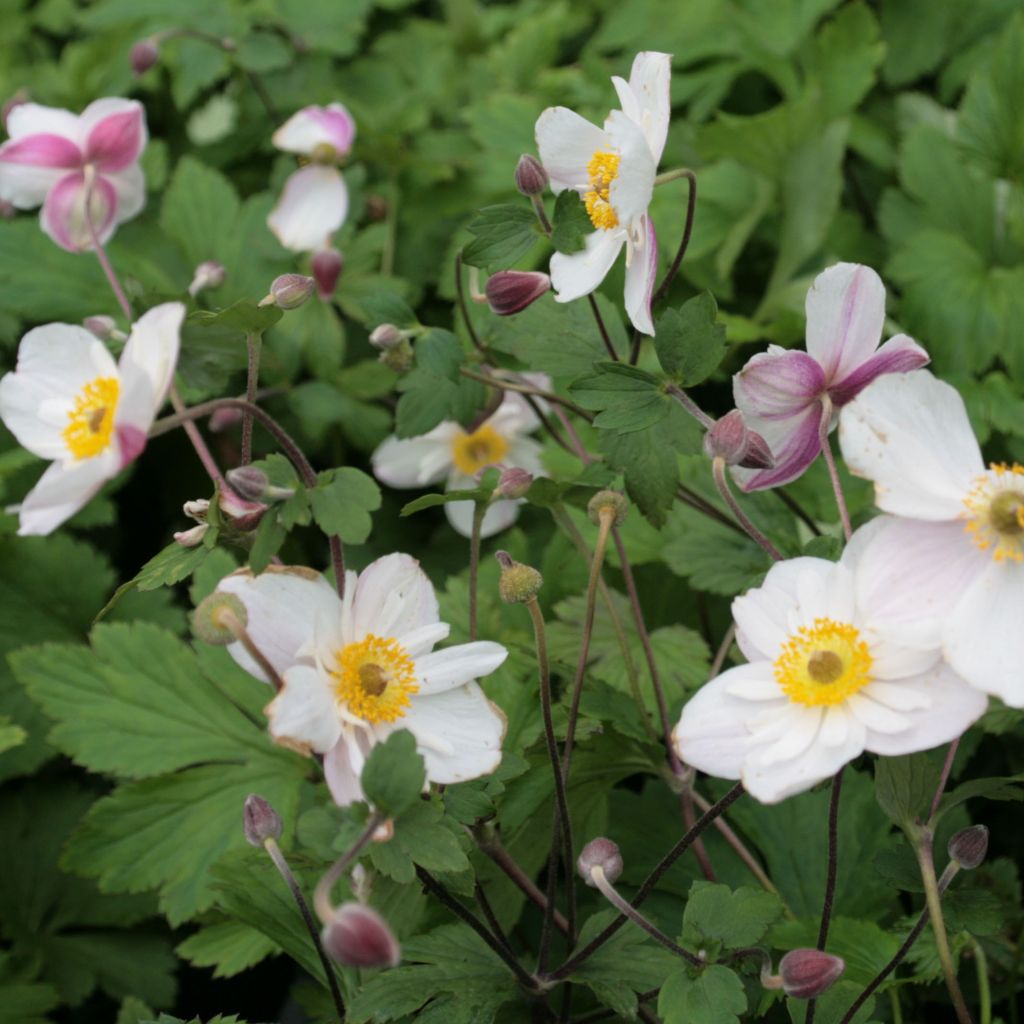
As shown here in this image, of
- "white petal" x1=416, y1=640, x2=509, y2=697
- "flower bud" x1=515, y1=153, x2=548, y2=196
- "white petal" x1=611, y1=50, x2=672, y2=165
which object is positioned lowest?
"white petal" x1=416, y1=640, x2=509, y2=697

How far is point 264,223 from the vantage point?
176cm

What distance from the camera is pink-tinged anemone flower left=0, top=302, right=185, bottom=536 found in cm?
76

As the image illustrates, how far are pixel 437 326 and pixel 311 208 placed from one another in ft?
0.82

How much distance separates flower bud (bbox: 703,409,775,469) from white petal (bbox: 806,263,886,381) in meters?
0.08

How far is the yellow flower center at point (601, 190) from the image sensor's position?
3.22 ft

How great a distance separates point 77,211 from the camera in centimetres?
135

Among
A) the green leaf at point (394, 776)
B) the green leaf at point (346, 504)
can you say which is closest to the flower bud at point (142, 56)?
the green leaf at point (346, 504)

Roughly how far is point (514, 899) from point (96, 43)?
1.73 meters

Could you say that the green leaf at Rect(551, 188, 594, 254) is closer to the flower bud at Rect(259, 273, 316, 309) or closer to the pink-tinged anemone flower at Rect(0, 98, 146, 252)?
the flower bud at Rect(259, 273, 316, 309)

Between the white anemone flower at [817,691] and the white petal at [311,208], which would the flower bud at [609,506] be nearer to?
the white anemone flower at [817,691]

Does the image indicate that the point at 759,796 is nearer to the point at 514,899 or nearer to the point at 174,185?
the point at 514,899

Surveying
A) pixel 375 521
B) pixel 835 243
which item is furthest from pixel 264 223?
pixel 835 243

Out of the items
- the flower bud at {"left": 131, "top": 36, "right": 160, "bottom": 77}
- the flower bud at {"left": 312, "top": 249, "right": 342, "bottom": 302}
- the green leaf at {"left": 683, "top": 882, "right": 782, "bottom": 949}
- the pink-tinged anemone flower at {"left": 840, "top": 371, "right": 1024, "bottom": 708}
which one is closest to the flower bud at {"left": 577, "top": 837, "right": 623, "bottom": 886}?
the green leaf at {"left": 683, "top": 882, "right": 782, "bottom": 949}

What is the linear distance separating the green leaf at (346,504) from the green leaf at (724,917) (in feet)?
1.22
